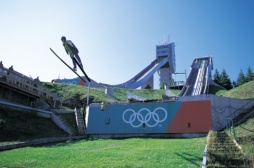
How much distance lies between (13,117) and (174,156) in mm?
16909

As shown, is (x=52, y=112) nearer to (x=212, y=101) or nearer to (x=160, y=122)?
(x=160, y=122)

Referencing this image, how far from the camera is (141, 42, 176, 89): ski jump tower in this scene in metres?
85.4

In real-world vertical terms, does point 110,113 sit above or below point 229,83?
below

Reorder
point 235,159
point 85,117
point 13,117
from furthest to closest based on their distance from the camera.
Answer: point 85,117, point 13,117, point 235,159

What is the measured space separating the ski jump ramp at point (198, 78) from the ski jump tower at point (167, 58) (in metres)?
23.0

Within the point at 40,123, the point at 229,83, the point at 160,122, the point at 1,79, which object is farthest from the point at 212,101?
the point at 229,83

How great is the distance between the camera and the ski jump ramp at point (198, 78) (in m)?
43.1

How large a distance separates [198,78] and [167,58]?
36.3 metres

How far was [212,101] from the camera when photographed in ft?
75.9

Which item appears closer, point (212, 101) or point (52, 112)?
point (212, 101)

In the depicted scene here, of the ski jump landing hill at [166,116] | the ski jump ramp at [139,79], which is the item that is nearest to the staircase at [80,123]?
the ski jump landing hill at [166,116]

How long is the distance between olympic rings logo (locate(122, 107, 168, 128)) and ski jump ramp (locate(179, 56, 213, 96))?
742 inches

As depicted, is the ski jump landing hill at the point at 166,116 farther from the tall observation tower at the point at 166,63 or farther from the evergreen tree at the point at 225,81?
the tall observation tower at the point at 166,63

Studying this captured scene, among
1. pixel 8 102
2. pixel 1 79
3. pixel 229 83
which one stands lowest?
pixel 8 102
